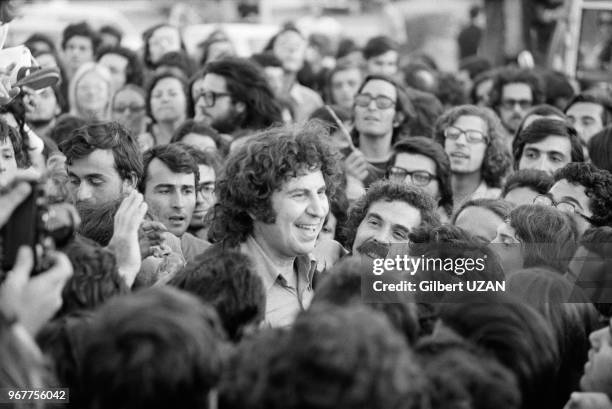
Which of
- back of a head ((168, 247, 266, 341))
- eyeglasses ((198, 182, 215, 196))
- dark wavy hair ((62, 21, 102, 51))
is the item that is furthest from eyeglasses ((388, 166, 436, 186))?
dark wavy hair ((62, 21, 102, 51))

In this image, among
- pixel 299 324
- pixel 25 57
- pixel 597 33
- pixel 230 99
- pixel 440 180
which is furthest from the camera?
pixel 597 33

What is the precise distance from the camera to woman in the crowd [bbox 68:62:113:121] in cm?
950

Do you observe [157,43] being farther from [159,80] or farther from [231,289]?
[231,289]

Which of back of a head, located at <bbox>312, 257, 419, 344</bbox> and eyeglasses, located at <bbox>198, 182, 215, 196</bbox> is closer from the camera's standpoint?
back of a head, located at <bbox>312, 257, 419, 344</bbox>

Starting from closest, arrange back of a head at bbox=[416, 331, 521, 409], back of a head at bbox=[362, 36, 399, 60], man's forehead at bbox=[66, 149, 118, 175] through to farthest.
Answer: back of a head at bbox=[416, 331, 521, 409] → man's forehead at bbox=[66, 149, 118, 175] → back of a head at bbox=[362, 36, 399, 60]

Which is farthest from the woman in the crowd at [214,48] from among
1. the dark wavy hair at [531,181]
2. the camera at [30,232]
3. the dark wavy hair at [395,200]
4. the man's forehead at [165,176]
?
the camera at [30,232]

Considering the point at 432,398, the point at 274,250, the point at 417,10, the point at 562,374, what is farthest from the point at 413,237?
the point at 417,10

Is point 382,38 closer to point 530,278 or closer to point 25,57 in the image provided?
point 25,57

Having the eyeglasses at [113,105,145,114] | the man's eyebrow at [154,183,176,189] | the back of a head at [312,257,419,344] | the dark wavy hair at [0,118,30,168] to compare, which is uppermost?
the dark wavy hair at [0,118,30,168]

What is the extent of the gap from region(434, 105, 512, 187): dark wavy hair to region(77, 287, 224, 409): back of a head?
5.01 m

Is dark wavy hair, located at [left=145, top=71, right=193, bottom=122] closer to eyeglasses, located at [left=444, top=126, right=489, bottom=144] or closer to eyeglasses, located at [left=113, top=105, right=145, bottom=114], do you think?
eyeglasses, located at [left=113, top=105, right=145, bottom=114]

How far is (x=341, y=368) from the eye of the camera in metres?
2.82

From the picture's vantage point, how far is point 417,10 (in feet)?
80.0

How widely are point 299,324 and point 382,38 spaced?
9.08m
